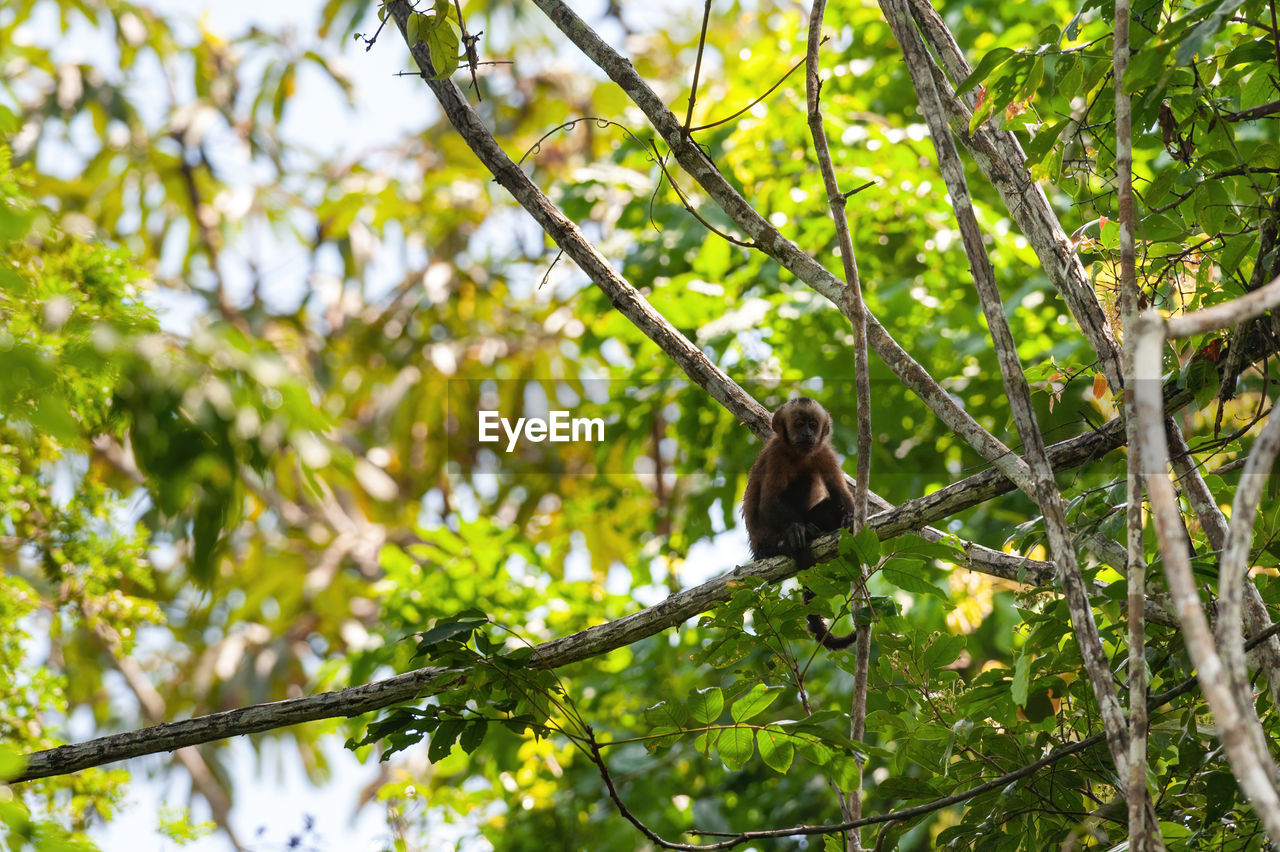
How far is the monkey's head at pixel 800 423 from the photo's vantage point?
17.1 feet

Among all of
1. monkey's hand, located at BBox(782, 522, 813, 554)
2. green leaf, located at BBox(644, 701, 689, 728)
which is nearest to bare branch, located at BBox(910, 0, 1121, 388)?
green leaf, located at BBox(644, 701, 689, 728)

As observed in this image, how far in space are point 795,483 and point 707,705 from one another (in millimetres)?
2686

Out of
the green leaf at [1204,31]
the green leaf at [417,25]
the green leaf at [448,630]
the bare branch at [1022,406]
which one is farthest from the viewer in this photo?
the green leaf at [417,25]

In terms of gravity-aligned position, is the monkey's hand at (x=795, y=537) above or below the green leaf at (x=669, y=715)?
above

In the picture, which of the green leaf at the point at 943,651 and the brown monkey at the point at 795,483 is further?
the brown monkey at the point at 795,483

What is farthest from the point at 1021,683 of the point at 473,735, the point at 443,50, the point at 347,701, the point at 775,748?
the point at 443,50

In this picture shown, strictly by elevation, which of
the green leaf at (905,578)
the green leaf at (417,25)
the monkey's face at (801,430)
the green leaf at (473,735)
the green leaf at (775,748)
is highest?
the green leaf at (417,25)

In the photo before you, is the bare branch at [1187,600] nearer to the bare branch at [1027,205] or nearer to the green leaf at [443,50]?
the bare branch at [1027,205]

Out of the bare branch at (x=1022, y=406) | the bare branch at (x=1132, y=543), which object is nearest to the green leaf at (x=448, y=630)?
the bare branch at (x=1022, y=406)

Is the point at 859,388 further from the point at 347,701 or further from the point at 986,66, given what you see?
the point at 347,701

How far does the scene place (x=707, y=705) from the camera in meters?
2.87

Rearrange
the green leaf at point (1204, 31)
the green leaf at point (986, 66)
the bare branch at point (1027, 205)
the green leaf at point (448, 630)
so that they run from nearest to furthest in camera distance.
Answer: the green leaf at point (1204, 31) → the green leaf at point (986, 66) → the green leaf at point (448, 630) → the bare branch at point (1027, 205)

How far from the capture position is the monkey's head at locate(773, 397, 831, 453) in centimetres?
521

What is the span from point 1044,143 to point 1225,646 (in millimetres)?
1586
